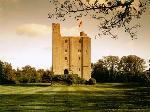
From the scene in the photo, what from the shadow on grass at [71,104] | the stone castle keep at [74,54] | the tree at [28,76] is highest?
the stone castle keep at [74,54]

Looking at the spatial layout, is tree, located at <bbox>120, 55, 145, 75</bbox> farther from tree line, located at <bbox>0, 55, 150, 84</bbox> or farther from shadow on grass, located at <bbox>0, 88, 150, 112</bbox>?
shadow on grass, located at <bbox>0, 88, 150, 112</bbox>

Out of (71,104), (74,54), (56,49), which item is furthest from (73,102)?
(74,54)

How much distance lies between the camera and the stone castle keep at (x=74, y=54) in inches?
3612

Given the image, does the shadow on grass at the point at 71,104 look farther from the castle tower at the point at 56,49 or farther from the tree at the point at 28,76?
the tree at the point at 28,76

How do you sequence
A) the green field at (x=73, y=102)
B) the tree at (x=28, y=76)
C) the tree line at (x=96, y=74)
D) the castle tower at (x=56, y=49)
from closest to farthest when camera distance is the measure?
the green field at (x=73, y=102)
the tree line at (x=96, y=74)
the castle tower at (x=56, y=49)
the tree at (x=28, y=76)

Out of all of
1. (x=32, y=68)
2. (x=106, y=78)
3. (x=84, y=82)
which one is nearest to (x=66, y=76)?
(x=84, y=82)

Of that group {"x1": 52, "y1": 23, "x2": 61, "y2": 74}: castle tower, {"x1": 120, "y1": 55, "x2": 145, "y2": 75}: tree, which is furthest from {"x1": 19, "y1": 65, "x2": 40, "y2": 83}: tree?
{"x1": 120, "y1": 55, "x2": 145, "y2": 75}: tree

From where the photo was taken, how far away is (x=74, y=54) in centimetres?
9488

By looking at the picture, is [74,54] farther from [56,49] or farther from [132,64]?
[132,64]

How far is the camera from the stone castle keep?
91.8m

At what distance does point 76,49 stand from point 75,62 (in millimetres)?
3362

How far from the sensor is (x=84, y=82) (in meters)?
80.3

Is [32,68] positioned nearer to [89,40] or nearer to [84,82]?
[89,40]

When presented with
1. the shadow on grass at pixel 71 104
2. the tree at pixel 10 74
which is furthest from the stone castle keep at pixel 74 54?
the shadow on grass at pixel 71 104
